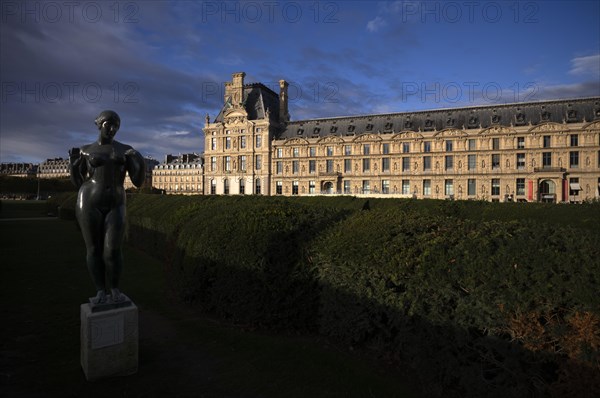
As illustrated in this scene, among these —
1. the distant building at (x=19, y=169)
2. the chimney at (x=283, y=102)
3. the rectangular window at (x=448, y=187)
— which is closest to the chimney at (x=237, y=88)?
the chimney at (x=283, y=102)

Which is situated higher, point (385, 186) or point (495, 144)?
point (495, 144)

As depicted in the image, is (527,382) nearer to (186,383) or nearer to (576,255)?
(576,255)

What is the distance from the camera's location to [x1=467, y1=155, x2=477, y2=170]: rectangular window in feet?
178

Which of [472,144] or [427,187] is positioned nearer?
[472,144]

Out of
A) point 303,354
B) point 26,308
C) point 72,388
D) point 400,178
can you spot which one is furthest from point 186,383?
point 400,178

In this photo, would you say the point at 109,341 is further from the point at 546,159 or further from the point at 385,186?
the point at 546,159

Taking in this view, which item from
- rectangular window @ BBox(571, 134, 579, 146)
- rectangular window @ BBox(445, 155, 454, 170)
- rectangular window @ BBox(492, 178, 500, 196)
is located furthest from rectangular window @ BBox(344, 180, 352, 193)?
rectangular window @ BBox(571, 134, 579, 146)

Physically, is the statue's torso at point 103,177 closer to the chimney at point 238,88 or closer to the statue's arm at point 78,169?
the statue's arm at point 78,169

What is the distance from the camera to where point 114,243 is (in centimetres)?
555

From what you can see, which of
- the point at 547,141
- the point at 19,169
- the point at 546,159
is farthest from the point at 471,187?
the point at 19,169

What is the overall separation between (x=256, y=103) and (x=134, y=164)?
6399cm

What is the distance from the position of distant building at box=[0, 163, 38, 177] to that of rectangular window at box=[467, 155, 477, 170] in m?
156

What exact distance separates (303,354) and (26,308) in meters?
6.91

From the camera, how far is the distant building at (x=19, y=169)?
464 feet
